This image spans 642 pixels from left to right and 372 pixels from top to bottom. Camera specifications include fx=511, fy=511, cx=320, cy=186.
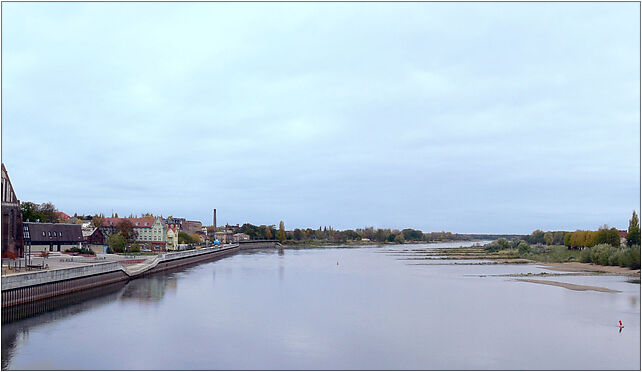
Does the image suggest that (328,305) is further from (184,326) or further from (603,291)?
(603,291)

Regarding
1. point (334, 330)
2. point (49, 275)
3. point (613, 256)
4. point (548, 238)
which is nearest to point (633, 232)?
point (613, 256)

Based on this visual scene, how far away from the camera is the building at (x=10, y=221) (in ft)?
173

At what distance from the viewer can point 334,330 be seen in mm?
29406

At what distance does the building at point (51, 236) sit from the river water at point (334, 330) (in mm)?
27910

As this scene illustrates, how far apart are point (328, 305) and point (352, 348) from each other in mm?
13260

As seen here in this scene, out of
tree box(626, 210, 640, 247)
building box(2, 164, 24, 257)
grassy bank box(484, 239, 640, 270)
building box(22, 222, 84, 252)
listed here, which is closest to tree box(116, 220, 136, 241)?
building box(22, 222, 84, 252)

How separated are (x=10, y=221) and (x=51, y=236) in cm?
1678

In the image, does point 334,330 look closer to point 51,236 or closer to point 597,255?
point 51,236

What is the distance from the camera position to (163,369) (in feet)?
71.5

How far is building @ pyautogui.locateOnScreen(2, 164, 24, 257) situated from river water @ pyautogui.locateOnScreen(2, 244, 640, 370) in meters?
15.8

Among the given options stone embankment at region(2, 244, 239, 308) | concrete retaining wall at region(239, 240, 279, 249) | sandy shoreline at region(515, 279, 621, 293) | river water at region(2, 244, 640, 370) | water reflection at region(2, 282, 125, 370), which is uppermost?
stone embankment at region(2, 244, 239, 308)

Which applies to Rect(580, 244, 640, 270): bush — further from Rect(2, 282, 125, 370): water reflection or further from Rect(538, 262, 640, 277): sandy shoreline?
Rect(2, 282, 125, 370): water reflection

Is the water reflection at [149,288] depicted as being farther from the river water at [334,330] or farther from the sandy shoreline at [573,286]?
the sandy shoreline at [573,286]

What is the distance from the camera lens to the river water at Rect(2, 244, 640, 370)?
23.2 metres
